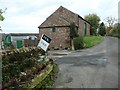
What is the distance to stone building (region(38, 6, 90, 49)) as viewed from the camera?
1658 inches

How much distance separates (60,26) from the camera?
4250 centimetres

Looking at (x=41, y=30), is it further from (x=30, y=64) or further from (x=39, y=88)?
(x=39, y=88)

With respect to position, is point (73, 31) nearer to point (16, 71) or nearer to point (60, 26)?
point (60, 26)

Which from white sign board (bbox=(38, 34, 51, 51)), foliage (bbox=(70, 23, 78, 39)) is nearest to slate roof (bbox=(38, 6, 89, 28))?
foliage (bbox=(70, 23, 78, 39))

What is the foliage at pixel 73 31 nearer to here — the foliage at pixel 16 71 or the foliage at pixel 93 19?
the foliage at pixel 16 71

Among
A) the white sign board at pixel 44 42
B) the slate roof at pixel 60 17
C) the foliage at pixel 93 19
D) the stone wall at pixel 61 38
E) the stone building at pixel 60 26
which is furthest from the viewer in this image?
the foliage at pixel 93 19

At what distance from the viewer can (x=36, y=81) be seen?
10555mm

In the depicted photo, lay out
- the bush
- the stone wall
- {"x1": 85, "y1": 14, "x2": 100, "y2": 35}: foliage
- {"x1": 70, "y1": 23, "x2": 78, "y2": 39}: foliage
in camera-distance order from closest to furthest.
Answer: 1. the bush
2. {"x1": 70, "y1": 23, "x2": 78, "y2": 39}: foliage
3. the stone wall
4. {"x1": 85, "y1": 14, "x2": 100, "y2": 35}: foliage

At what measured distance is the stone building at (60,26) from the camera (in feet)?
138

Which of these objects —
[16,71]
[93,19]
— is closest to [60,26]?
[16,71]

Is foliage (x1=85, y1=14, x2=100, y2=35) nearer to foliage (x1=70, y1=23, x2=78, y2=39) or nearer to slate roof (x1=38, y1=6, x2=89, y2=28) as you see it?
slate roof (x1=38, y1=6, x2=89, y2=28)

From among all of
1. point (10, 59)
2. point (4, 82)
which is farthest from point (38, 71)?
point (4, 82)

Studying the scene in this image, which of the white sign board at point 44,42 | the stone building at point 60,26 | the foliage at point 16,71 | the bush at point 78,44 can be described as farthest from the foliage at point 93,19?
the foliage at point 16,71

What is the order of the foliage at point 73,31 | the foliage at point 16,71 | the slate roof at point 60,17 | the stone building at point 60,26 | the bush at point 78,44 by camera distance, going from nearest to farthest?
the foliage at point 16,71 < the bush at point 78,44 < the foliage at point 73,31 < the stone building at point 60,26 < the slate roof at point 60,17
